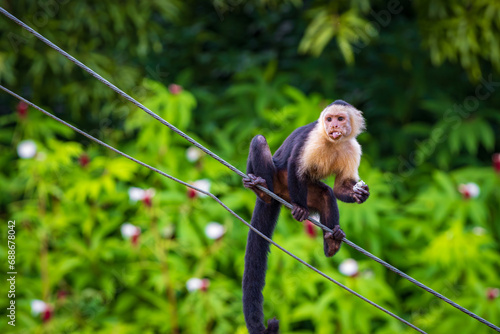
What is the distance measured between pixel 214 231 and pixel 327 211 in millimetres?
1715

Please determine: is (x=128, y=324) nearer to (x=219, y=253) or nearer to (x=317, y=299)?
(x=219, y=253)

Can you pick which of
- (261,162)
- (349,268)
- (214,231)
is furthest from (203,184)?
(261,162)

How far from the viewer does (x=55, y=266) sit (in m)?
4.56

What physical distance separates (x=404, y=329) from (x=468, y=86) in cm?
259

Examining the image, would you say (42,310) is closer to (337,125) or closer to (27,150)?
(27,150)

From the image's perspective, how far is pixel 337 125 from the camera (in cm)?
238

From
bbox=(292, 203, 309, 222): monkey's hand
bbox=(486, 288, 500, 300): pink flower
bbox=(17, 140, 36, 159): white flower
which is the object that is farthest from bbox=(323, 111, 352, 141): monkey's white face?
bbox=(17, 140, 36, 159): white flower

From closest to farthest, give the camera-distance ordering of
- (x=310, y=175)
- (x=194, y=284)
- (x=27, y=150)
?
(x=310, y=175) < (x=194, y=284) < (x=27, y=150)

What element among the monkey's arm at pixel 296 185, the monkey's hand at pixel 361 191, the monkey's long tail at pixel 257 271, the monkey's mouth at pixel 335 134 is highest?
the monkey's mouth at pixel 335 134

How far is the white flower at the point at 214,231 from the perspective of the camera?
4.32m

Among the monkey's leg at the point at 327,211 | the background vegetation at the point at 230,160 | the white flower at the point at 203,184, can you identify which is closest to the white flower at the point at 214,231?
the background vegetation at the point at 230,160

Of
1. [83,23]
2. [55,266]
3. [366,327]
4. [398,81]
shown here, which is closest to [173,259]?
[55,266]

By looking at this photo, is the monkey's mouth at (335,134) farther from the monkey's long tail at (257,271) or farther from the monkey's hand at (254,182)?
the monkey's long tail at (257,271)

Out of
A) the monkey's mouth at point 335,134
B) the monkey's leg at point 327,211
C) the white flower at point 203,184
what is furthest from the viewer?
the white flower at point 203,184
